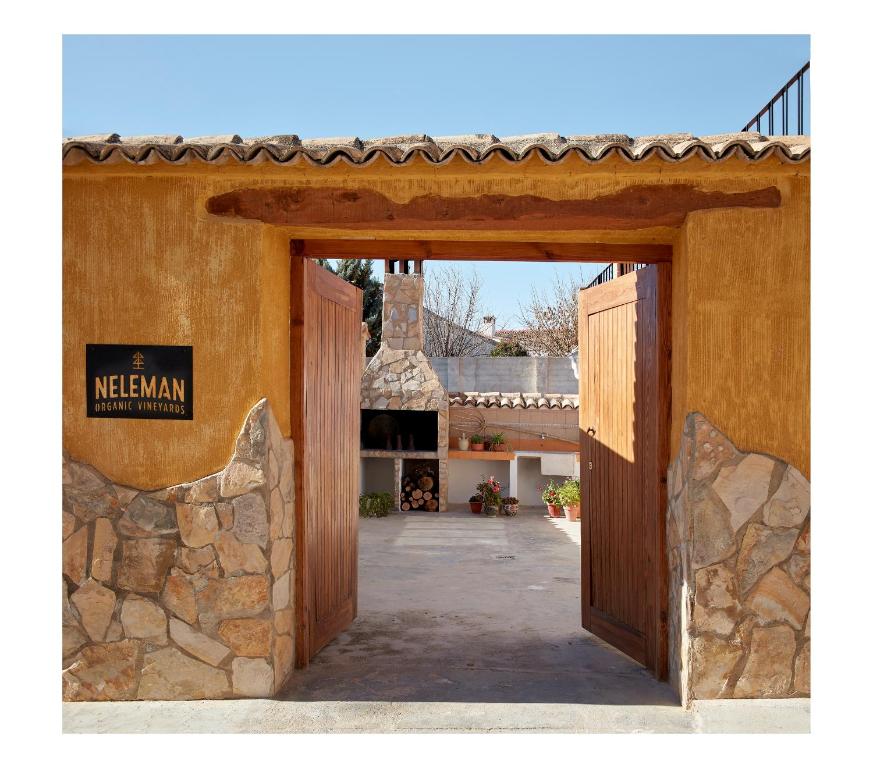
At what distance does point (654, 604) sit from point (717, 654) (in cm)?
69

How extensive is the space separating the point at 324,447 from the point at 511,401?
8.37 m

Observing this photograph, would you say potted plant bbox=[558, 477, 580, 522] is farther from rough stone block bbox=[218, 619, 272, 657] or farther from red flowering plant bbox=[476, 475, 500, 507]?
rough stone block bbox=[218, 619, 272, 657]

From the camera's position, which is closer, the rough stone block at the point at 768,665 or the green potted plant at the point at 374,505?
the rough stone block at the point at 768,665

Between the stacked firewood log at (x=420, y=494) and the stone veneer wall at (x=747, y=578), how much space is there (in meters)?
8.76

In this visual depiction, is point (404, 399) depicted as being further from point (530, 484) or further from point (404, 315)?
point (530, 484)

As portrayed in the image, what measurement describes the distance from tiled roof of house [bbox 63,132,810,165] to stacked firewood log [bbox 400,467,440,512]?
9198mm

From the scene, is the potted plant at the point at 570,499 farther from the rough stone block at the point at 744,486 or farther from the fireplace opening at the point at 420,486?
the rough stone block at the point at 744,486

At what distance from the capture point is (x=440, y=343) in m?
27.4

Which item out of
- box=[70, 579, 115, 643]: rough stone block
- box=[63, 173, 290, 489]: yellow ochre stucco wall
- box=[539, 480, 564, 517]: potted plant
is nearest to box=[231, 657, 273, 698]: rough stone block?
box=[70, 579, 115, 643]: rough stone block

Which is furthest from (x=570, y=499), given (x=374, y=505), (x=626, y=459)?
(x=626, y=459)

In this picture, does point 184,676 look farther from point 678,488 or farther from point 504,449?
point 504,449

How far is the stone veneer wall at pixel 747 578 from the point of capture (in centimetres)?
419

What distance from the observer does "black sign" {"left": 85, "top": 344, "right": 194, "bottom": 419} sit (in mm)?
4379

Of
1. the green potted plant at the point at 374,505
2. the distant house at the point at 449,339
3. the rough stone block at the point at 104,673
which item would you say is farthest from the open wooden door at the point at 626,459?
the distant house at the point at 449,339
